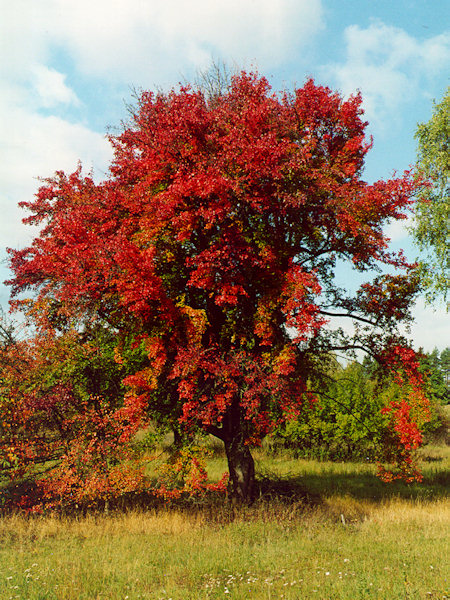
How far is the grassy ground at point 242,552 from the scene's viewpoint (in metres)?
6.85

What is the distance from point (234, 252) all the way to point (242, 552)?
6.57 m

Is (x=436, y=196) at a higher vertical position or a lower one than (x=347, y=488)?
higher

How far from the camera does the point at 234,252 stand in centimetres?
1091

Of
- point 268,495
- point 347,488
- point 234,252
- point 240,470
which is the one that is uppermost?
point 234,252

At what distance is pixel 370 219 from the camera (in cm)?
1182

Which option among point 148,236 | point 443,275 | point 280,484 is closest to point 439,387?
point 443,275

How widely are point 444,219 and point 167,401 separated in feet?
45.2

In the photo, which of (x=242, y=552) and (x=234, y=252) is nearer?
(x=242, y=552)

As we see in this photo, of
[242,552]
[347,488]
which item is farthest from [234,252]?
[347,488]

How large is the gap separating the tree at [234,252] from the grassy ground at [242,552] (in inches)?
76.9

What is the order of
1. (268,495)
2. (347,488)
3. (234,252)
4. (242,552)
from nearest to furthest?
(242,552)
(234,252)
(268,495)
(347,488)

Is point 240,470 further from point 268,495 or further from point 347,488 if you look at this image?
point 347,488

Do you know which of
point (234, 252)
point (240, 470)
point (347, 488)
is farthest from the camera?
point (347, 488)

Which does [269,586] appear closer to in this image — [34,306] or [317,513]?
[317,513]
